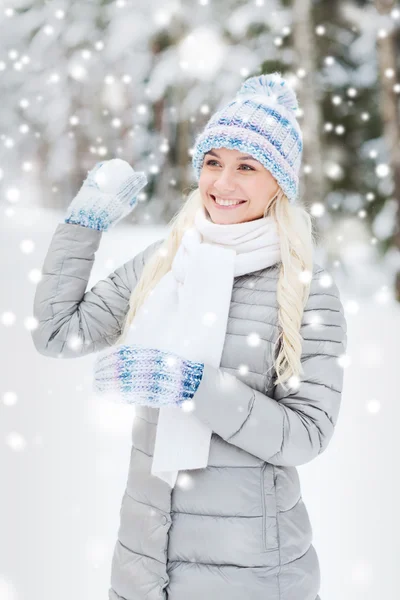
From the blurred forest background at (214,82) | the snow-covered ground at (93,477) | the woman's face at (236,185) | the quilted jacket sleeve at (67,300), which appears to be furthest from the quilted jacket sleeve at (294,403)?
Answer: the blurred forest background at (214,82)

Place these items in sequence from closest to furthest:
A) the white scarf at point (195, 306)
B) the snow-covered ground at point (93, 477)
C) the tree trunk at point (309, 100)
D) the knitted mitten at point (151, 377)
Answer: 1. the knitted mitten at point (151, 377)
2. the white scarf at point (195, 306)
3. the snow-covered ground at point (93, 477)
4. the tree trunk at point (309, 100)

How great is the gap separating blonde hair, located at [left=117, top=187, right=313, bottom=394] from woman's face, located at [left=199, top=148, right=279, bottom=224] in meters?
0.05

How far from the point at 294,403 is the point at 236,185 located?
536mm

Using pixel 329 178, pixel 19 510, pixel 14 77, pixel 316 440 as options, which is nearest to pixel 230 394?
pixel 316 440

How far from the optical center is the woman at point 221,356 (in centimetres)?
130

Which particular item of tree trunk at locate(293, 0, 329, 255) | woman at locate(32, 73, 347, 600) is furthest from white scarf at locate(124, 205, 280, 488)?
tree trunk at locate(293, 0, 329, 255)

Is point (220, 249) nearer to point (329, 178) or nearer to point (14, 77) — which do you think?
point (329, 178)

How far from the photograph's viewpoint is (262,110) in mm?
1524

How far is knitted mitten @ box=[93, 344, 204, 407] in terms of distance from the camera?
124 centimetres

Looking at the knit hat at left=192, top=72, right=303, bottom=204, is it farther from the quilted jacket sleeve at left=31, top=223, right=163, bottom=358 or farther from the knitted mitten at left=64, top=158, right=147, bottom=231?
the quilted jacket sleeve at left=31, top=223, right=163, bottom=358

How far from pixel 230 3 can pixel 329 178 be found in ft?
4.61

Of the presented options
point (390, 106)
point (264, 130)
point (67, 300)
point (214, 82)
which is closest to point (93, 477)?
point (67, 300)

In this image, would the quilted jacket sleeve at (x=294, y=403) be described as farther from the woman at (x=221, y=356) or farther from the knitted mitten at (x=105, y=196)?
the knitted mitten at (x=105, y=196)

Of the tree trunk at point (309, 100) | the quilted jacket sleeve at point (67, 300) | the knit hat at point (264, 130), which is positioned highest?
the tree trunk at point (309, 100)
